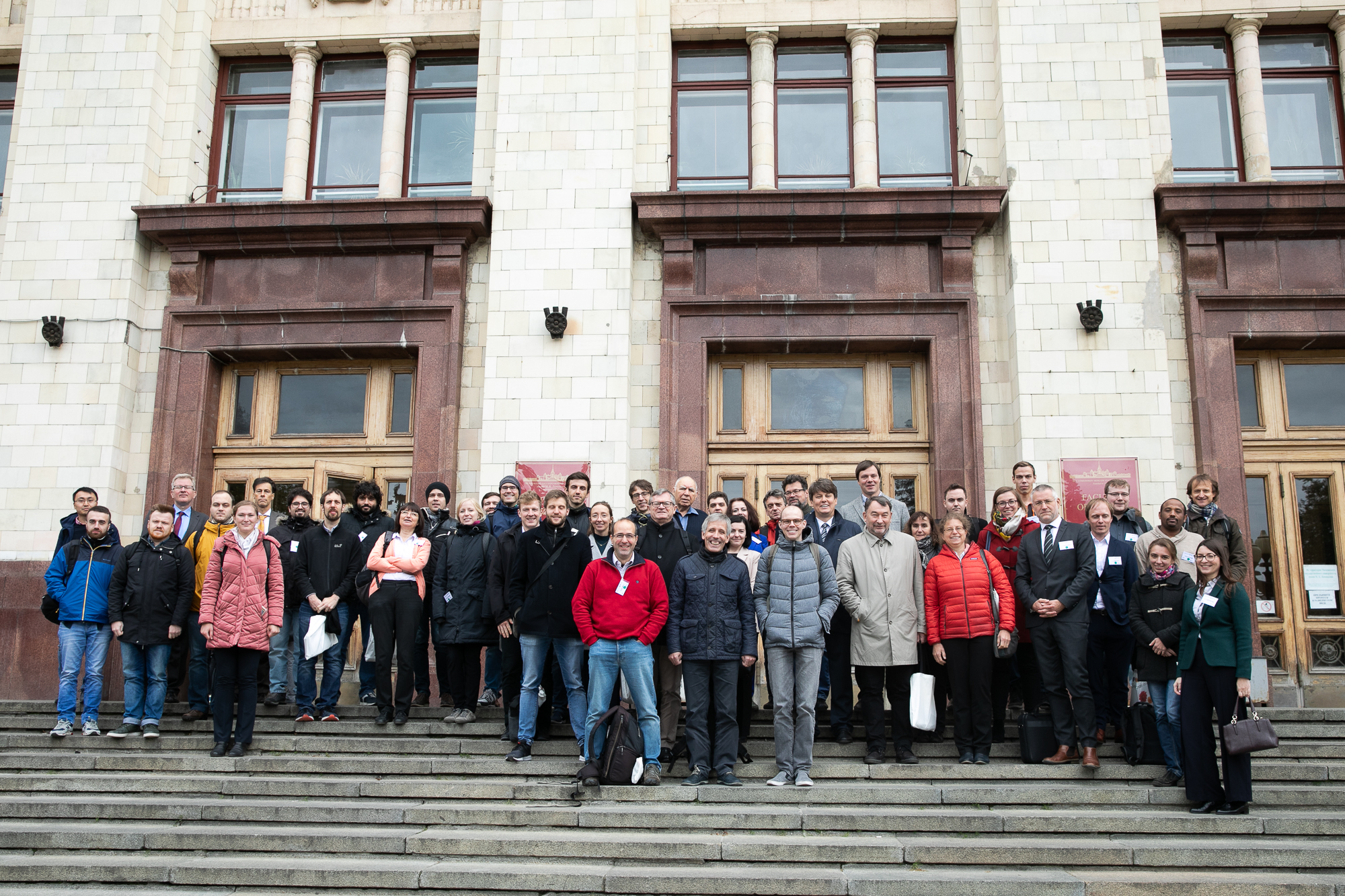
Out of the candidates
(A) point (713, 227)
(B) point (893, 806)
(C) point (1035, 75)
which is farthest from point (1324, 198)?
(B) point (893, 806)

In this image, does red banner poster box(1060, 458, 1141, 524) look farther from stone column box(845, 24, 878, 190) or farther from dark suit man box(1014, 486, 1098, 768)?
stone column box(845, 24, 878, 190)

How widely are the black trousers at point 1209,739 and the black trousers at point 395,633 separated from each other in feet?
20.2

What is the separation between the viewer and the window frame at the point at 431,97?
42.5ft

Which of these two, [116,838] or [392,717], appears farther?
[392,717]

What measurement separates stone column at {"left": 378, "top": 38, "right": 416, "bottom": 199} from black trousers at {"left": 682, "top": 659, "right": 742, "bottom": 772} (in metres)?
7.68

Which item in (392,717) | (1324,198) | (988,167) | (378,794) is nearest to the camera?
(378,794)

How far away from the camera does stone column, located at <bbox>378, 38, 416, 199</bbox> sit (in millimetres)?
12766

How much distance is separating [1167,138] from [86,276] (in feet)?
42.3

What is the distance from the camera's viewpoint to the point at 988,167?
12.2 metres

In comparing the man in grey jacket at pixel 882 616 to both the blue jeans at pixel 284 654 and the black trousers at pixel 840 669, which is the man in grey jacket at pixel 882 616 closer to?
the black trousers at pixel 840 669

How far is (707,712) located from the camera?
A: 7.84 metres

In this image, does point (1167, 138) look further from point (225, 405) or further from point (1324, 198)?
point (225, 405)

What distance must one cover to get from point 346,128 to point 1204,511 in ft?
36.0

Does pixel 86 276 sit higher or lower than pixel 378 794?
higher
